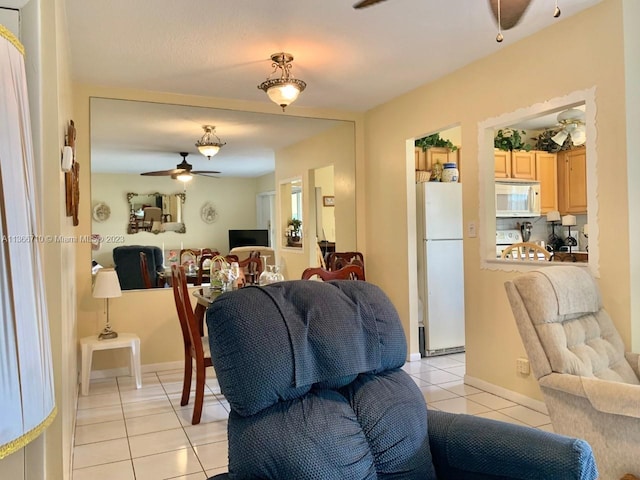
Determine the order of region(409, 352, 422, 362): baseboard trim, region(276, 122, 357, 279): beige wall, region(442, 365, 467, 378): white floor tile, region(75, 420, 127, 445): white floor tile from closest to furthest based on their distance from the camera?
region(75, 420, 127, 445): white floor tile < region(442, 365, 467, 378): white floor tile < region(409, 352, 422, 362): baseboard trim < region(276, 122, 357, 279): beige wall

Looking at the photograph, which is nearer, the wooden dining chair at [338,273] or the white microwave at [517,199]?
the wooden dining chair at [338,273]

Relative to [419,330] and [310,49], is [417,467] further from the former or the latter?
[419,330]

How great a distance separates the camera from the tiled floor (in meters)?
2.54

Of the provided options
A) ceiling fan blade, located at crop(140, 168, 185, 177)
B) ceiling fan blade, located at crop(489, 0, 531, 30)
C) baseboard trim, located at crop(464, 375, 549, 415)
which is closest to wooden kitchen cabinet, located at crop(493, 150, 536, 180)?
baseboard trim, located at crop(464, 375, 549, 415)

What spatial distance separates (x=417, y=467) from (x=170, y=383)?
3.12 m

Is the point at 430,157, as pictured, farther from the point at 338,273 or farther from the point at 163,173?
the point at 163,173

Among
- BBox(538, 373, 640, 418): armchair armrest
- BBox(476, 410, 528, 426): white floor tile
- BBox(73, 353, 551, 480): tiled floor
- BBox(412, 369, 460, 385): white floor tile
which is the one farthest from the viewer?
BBox(412, 369, 460, 385): white floor tile

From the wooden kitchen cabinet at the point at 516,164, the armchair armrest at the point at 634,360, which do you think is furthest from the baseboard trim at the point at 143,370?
the wooden kitchen cabinet at the point at 516,164

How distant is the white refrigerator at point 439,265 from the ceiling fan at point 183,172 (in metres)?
2.23

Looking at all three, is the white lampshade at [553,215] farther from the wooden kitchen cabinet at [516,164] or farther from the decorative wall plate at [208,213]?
the decorative wall plate at [208,213]

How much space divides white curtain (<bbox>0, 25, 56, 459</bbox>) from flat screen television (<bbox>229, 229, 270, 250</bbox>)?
3780 millimetres

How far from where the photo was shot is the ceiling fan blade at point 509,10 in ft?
7.62

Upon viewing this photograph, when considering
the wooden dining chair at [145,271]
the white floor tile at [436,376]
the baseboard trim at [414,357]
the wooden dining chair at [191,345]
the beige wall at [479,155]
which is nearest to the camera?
the beige wall at [479,155]

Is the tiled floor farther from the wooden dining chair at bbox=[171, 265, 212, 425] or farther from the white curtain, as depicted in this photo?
the white curtain
